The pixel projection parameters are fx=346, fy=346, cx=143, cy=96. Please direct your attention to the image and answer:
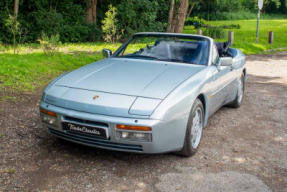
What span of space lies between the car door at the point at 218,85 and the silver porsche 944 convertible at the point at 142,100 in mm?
14

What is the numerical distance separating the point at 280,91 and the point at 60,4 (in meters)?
15.0

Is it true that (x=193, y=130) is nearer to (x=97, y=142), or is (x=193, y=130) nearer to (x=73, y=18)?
(x=97, y=142)

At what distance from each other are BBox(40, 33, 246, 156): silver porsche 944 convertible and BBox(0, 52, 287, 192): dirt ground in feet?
0.95

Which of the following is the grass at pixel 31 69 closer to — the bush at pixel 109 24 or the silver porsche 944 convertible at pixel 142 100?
the bush at pixel 109 24

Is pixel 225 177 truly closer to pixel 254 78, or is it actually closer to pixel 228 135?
pixel 228 135

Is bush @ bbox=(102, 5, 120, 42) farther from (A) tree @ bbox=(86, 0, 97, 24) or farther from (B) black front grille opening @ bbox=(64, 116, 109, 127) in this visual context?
(B) black front grille opening @ bbox=(64, 116, 109, 127)

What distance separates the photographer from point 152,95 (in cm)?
365

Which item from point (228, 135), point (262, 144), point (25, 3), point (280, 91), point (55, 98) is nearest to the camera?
point (55, 98)

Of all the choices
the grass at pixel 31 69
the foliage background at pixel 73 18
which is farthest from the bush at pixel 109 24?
the foliage background at pixel 73 18

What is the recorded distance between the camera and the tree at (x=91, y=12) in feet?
68.2

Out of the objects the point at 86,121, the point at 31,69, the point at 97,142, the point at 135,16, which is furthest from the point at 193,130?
the point at 135,16

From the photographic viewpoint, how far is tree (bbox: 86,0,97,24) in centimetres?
2080

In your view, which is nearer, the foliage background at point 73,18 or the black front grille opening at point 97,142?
the black front grille opening at point 97,142

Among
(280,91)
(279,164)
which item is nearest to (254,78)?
(280,91)
